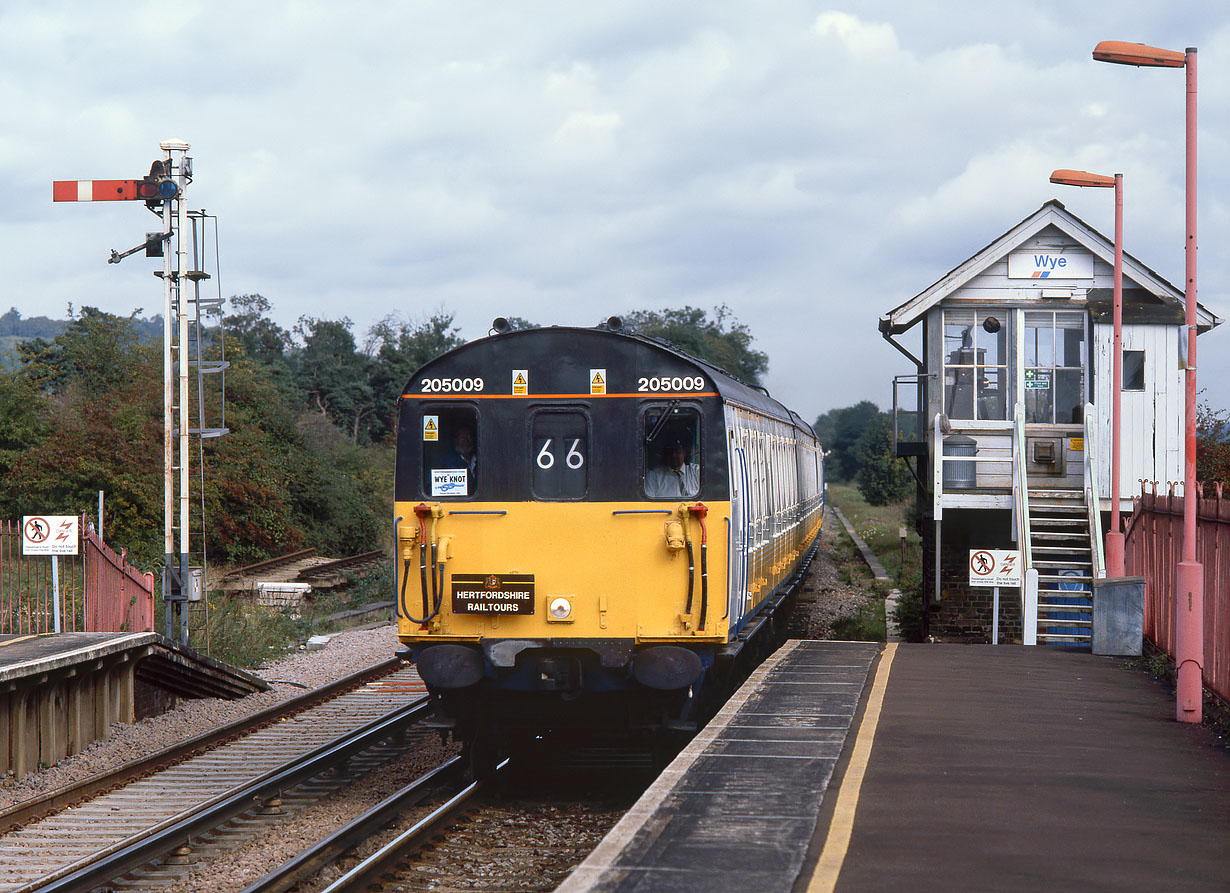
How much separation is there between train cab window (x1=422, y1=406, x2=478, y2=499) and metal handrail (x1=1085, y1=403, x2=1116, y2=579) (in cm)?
1008

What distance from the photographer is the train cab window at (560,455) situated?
32.3 ft

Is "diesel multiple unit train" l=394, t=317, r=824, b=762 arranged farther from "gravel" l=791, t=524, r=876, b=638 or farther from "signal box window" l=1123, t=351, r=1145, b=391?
"gravel" l=791, t=524, r=876, b=638

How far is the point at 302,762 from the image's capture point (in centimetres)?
1105

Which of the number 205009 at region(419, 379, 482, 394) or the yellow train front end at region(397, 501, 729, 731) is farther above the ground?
the number 205009 at region(419, 379, 482, 394)

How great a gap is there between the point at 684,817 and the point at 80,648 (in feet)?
24.5

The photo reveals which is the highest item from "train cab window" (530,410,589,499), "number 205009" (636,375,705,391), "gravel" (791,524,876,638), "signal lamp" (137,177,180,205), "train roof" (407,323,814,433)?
"signal lamp" (137,177,180,205)

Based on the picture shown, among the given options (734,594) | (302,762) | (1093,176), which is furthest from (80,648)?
(1093,176)

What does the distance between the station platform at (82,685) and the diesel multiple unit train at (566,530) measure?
3.52 metres

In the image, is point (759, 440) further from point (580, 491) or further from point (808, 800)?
point (808, 800)

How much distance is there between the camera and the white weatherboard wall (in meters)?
19.8

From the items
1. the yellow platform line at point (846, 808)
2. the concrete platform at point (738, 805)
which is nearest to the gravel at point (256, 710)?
the concrete platform at point (738, 805)

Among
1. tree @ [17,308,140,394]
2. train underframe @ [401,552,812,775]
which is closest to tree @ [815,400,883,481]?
tree @ [17,308,140,394]

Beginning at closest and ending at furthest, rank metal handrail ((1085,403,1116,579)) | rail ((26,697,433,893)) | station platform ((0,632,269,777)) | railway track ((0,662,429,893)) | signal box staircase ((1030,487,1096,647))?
rail ((26,697,433,893)) < railway track ((0,662,429,893)) < station platform ((0,632,269,777)) < signal box staircase ((1030,487,1096,647)) < metal handrail ((1085,403,1116,579))

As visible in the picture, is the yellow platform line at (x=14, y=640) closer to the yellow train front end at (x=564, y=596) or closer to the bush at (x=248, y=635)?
the bush at (x=248, y=635)
